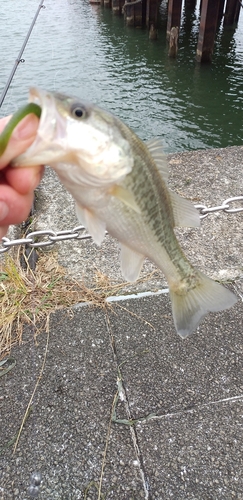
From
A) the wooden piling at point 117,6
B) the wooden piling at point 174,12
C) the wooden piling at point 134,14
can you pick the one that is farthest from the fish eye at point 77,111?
the wooden piling at point 117,6

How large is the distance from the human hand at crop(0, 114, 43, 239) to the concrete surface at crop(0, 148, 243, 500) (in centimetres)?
144

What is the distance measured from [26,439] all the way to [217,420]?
1.18m

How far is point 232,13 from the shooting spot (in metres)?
18.3

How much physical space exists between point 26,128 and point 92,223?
442 millimetres

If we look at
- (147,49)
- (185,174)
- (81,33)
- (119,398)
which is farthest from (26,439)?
(81,33)

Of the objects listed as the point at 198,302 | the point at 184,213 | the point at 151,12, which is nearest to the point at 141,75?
the point at 151,12

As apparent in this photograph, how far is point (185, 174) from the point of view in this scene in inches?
193

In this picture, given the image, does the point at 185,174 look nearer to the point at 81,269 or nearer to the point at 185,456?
the point at 81,269

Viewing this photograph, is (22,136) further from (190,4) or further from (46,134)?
(190,4)

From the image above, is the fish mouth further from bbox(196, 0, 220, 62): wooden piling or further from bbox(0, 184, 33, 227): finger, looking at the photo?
bbox(196, 0, 220, 62): wooden piling

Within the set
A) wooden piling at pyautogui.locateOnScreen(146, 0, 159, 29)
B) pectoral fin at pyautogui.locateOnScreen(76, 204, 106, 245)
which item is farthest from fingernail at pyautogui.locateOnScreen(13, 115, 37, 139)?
wooden piling at pyautogui.locateOnScreen(146, 0, 159, 29)

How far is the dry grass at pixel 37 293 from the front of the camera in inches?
122

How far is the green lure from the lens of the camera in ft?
4.25

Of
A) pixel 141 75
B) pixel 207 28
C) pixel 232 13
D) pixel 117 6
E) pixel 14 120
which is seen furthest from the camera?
pixel 117 6
